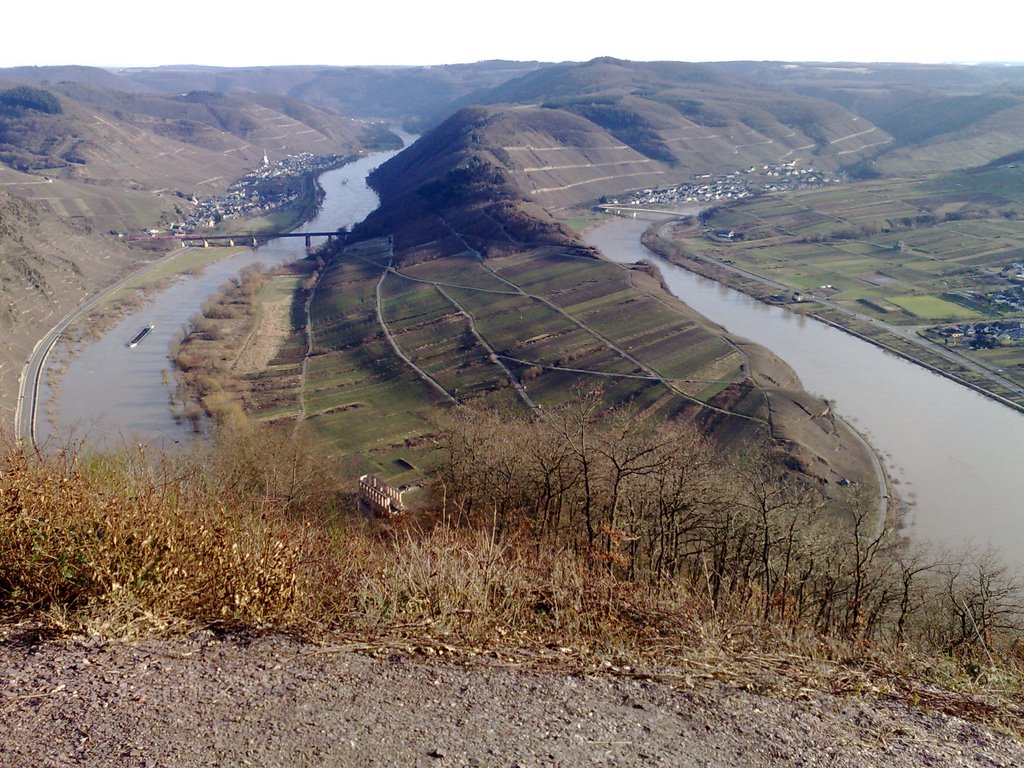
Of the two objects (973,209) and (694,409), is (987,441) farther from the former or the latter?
(973,209)

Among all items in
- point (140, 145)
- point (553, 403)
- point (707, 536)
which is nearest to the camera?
point (707, 536)

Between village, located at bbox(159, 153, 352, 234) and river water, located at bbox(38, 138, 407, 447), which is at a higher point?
village, located at bbox(159, 153, 352, 234)

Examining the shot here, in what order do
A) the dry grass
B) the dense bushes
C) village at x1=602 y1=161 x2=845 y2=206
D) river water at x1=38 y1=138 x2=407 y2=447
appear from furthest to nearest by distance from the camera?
village at x1=602 y1=161 x2=845 y2=206
river water at x1=38 y1=138 x2=407 y2=447
the dense bushes
the dry grass

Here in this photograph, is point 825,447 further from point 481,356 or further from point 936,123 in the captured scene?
point 936,123

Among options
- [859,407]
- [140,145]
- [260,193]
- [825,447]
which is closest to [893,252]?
[859,407]

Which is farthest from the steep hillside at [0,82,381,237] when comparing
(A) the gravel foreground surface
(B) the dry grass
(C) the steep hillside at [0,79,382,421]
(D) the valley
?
(A) the gravel foreground surface

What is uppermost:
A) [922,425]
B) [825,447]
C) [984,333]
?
[825,447]

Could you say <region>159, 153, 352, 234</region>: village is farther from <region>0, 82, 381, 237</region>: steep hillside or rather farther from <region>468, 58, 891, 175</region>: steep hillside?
<region>468, 58, 891, 175</region>: steep hillside
